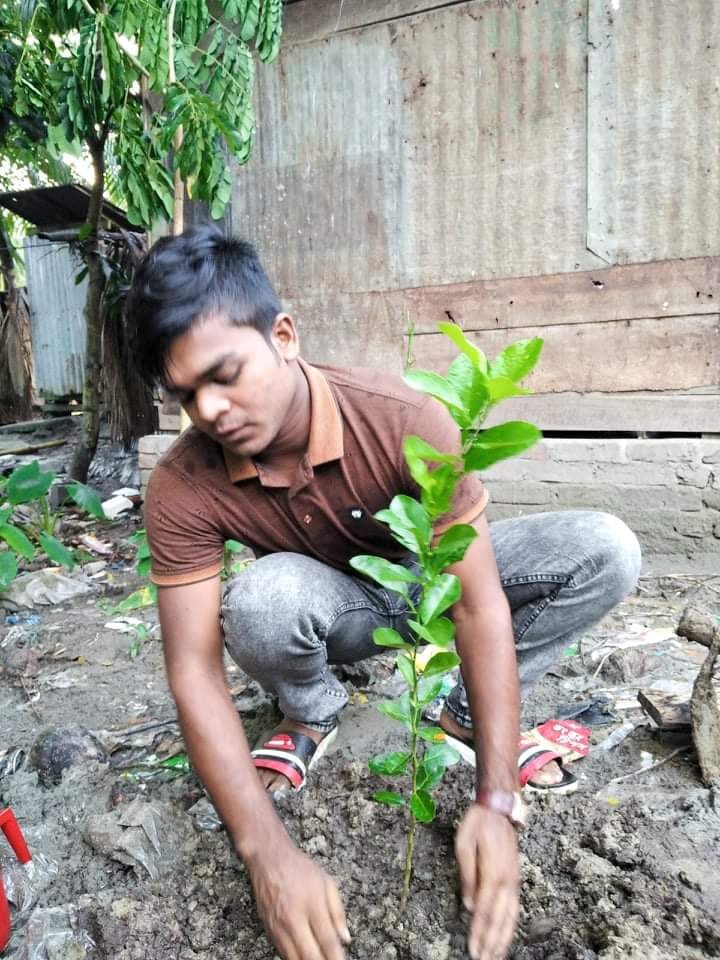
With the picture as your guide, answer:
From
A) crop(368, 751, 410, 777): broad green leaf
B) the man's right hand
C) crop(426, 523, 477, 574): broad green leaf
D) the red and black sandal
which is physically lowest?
the red and black sandal

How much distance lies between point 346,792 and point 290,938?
572mm

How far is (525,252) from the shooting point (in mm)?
3240

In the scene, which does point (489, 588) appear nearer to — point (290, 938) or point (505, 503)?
point (290, 938)

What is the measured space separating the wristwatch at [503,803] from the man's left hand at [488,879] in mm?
16

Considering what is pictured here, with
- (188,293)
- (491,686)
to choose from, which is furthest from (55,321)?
(491,686)

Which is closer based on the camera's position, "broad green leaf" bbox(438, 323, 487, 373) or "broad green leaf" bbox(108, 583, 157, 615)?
"broad green leaf" bbox(438, 323, 487, 373)

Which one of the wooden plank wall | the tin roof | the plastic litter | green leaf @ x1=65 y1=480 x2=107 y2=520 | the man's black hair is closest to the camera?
the man's black hair

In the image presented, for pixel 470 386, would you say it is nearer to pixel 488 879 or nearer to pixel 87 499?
pixel 488 879

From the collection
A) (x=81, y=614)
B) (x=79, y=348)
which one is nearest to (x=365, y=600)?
(x=81, y=614)

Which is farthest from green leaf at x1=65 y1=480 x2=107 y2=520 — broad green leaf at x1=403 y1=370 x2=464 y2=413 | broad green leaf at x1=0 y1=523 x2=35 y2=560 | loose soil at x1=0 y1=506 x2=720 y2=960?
broad green leaf at x1=403 y1=370 x2=464 y2=413

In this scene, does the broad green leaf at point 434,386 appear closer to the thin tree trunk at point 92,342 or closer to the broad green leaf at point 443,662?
the broad green leaf at point 443,662

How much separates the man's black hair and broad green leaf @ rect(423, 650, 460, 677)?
741 millimetres

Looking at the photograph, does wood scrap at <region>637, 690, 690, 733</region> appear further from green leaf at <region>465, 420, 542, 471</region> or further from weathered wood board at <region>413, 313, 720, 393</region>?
weathered wood board at <region>413, 313, 720, 393</region>

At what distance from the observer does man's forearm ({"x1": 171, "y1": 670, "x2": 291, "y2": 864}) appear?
1.17 m
